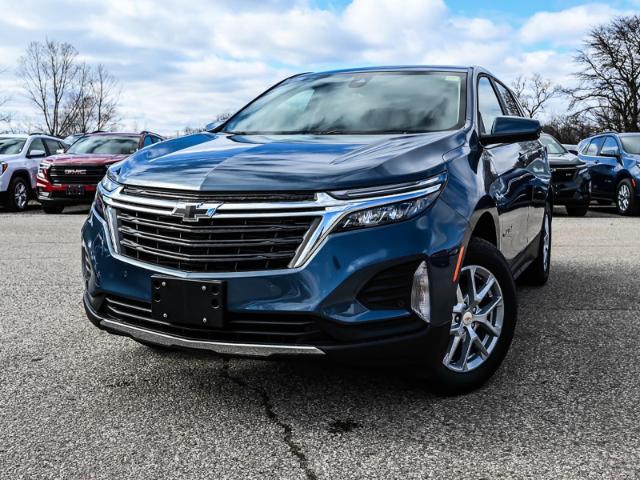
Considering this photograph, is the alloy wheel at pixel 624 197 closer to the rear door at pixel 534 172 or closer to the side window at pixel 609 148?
the side window at pixel 609 148

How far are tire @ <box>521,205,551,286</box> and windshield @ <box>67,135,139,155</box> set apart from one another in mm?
10898

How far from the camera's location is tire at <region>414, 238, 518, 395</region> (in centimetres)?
325

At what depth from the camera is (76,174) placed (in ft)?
47.8

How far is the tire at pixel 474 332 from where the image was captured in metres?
3.25

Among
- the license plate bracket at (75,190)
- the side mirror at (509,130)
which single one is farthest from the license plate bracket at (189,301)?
the license plate bracket at (75,190)

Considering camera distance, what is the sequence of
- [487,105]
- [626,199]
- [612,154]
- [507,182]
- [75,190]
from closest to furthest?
[507,182] → [487,105] → [75,190] → [626,199] → [612,154]

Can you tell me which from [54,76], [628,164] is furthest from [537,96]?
[628,164]

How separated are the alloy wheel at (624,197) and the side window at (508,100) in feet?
32.5

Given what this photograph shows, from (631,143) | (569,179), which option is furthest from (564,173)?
(631,143)

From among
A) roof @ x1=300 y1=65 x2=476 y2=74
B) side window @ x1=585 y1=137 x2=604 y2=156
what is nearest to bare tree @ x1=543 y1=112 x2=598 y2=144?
side window @ x1=585 y1=137 x2=604 y2=156

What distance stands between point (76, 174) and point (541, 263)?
10837 millimetres

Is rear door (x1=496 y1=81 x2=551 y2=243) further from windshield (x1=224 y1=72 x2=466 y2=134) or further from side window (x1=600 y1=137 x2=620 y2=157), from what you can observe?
side window (x1=600 y1=137 x2=620 y2=157)

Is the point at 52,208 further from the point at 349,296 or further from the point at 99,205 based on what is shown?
the point at 349,296

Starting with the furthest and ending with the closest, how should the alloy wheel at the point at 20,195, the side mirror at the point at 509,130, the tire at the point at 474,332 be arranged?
the alloy wheel at the point at 20,195, the side mirror at the point at 509,130, the tire at the point at 474,332
